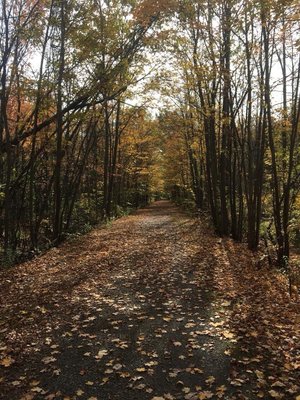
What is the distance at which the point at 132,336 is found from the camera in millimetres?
5676

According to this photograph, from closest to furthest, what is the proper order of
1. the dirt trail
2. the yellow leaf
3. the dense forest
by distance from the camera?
the dirt trail → the yellow leaf → the dense forest

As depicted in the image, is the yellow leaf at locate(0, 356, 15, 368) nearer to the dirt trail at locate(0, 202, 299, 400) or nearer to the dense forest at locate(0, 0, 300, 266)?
the dirt trail at locate(0, 202, 299, 400)

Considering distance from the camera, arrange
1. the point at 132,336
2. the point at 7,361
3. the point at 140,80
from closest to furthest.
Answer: the point at 7,361 → the point at 132,336 → the point at 140,80

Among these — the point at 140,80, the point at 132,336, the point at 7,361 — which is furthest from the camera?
the point at 140,80

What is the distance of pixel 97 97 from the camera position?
13391mm

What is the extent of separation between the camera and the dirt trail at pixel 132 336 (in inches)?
172

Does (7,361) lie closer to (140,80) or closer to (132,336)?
(132,336)

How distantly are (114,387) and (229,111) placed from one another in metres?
11.4

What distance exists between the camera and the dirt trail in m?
4.36

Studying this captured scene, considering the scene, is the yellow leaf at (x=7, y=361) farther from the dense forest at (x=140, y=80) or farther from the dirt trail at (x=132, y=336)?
the dense forest at (x=140, y=80)

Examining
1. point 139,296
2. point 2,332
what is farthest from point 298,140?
point 2,332


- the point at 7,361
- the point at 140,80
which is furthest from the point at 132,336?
the point at 140,80

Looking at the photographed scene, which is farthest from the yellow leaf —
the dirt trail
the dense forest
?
the dense forest

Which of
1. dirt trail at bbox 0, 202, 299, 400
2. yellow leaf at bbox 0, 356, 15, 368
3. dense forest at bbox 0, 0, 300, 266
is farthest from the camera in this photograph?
dense forest at bbox 0, 0, 300, 266
